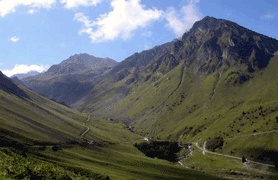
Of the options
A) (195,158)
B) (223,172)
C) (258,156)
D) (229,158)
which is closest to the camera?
(223,172)

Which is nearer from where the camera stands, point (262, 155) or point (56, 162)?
point (56, 162)

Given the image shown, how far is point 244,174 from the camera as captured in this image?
140 meters

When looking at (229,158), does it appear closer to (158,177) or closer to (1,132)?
(158,177)

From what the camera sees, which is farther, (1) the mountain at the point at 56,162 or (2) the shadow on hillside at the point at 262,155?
(2) the shadow on hillside at the point at 262,155

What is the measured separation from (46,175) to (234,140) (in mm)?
204546

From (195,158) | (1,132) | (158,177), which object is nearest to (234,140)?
(195,158)

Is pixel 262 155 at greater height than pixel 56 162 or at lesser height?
lesser

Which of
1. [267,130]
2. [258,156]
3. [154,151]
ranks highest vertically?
[267,130]

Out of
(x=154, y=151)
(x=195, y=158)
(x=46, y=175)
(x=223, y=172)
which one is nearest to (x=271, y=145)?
(x=223, y=172)

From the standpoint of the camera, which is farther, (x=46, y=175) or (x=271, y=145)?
(x=271, y=145)

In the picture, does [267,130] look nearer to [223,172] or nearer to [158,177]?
[223,172]

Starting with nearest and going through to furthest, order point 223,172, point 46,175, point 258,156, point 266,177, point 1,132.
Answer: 1. point 46,175
2. point 1,132
3. point 266,177
4. point 223,172
5. point 258,156

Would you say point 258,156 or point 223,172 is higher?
point 258,156

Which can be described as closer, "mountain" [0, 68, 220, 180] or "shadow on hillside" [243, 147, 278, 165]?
"mountain" [0, 68, 220, 180]
